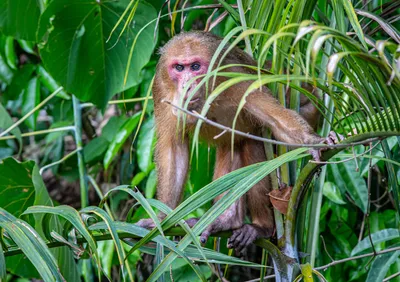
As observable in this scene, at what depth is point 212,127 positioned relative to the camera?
10.5ft

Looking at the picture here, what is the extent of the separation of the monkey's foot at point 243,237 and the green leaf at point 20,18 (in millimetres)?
1990

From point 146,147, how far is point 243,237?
48.6 inches

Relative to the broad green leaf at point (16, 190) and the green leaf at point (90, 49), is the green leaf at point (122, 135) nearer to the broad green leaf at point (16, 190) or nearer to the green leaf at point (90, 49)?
the green leaf at point (90, 49)

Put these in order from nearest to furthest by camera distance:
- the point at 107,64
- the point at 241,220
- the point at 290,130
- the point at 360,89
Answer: the point at 360,89, the point at 290,130, the point at 241,220, the point at 107,64

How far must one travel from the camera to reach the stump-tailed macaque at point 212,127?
2934 millimetres

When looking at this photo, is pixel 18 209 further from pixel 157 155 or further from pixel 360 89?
pixel 360 89

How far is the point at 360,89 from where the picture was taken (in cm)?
181

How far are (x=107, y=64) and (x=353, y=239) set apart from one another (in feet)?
5.84

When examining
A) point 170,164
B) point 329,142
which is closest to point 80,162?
point 170,164

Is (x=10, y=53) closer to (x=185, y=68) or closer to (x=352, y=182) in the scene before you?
(x=185, y=68)

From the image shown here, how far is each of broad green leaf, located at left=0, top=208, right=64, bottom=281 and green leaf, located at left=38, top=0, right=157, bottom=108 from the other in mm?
1967

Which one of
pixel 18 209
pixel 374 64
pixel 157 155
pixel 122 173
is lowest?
pixel 122 173

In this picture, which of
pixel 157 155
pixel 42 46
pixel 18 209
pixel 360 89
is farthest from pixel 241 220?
pixel 42 46

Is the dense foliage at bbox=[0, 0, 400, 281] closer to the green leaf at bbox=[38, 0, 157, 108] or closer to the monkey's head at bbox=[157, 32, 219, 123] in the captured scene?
the green leaf at bbox=[38, 0, 157, 108]
